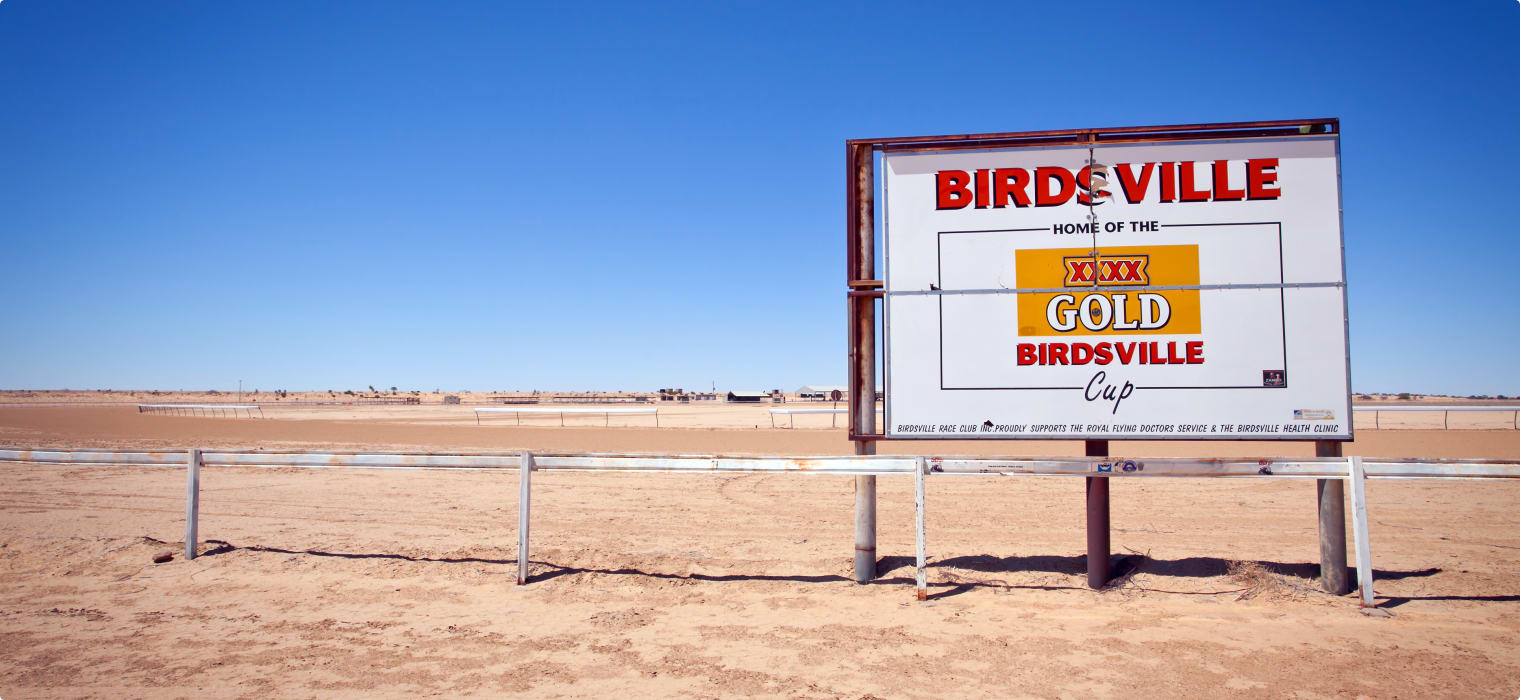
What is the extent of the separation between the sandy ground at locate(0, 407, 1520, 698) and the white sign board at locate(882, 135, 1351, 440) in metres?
1.54

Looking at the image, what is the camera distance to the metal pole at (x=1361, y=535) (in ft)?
19.6

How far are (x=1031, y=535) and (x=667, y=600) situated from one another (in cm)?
471

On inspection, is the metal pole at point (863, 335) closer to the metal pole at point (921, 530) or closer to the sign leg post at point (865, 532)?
the sign leg post at point (865, 532)

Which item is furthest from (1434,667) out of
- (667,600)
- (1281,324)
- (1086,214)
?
(667,600)

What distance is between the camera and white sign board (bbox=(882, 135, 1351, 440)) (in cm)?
657

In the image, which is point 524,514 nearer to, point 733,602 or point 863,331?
point 733,602

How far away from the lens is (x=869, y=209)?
7.18 meters

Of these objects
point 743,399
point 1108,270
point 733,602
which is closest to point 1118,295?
point 1108,270

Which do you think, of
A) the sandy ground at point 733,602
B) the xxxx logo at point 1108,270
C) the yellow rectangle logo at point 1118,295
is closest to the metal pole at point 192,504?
the sandy ground at point 733,602

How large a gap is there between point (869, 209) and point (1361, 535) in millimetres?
4898

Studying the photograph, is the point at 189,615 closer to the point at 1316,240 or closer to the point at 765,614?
the point at 765,614

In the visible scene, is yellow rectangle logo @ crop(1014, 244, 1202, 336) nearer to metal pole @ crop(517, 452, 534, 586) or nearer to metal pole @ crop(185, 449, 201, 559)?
metal pole @ crop(517, 452, 534, 586)

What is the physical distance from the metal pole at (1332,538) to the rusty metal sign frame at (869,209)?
2624 mm

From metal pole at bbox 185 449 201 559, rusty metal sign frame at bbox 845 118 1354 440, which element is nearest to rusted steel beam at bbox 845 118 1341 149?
rusty metal sign frame at bbox 845 118 1354 440
